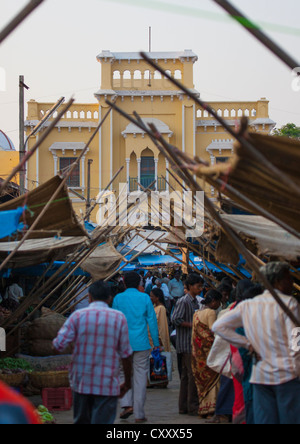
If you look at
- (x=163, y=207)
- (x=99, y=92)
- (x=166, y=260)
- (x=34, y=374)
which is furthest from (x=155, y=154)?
(x=34, y=374)

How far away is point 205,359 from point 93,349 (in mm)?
2588

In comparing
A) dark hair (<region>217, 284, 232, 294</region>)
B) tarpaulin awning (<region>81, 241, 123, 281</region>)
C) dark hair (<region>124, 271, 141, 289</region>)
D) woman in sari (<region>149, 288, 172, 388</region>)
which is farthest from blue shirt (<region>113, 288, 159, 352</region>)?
tarpaulin awning (<region>81, 241, 123, 281</region>)

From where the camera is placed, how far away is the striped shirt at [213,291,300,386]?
3930 millimetres

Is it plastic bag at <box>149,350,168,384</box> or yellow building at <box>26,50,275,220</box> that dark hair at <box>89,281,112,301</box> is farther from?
yellow building at <box>26,50,275,220</box>

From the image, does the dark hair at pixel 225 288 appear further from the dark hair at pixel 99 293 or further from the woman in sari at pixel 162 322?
the dark hair at pixel 99 293

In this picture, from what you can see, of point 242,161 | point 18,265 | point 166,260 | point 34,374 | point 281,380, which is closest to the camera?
point 242,161

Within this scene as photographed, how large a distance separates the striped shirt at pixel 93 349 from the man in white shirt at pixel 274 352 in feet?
2.88

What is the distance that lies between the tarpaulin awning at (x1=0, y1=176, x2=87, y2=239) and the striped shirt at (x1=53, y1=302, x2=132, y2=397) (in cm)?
133

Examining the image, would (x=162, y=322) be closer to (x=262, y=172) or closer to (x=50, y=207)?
(x=50, y=207)

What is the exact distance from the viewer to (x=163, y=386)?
898cm

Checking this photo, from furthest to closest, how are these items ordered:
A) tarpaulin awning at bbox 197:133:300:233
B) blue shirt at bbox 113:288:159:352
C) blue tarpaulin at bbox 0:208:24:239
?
blue shirt at bbox 113:288:159:352 → blue tarpaulin at bbox 0:208:24:239 → tarpaulin awning at bbox 197:133:300:233

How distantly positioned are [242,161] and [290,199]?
756 mm

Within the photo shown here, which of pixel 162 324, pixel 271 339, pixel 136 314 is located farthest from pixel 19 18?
pixel 162 324

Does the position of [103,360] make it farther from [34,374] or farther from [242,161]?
[34,374]
